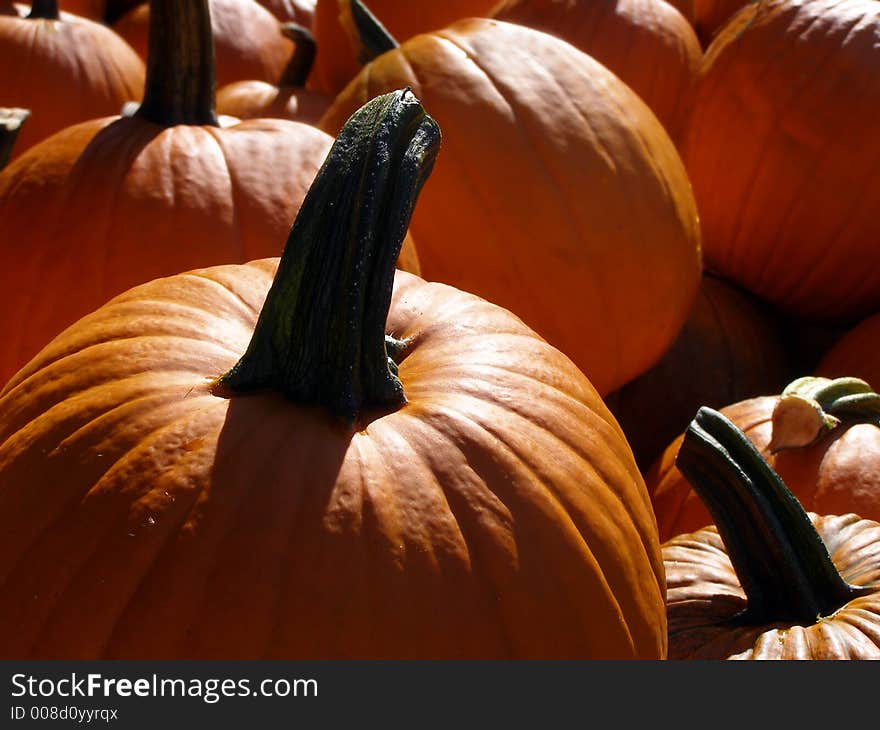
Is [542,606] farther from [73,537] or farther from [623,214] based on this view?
[623,214]

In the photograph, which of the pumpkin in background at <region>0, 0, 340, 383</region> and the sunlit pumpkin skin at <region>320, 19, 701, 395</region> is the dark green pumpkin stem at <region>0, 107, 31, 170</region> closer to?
the pumpkin in background at <region>0, 0, 340, 383</region>

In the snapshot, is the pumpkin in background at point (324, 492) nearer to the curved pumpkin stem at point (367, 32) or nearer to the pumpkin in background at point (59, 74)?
the curved pumpkin stem at point (367, 32)

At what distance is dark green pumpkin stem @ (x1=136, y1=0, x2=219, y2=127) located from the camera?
7.58 ft

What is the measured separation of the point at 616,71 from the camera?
3375 millimetres

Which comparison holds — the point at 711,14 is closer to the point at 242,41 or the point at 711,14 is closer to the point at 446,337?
the point at 242,41

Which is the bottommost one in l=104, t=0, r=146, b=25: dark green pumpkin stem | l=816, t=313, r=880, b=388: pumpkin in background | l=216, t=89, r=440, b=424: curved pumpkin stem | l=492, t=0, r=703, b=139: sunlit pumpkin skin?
l=104, t=0, r=146, b=25: dark green pumpkin stem

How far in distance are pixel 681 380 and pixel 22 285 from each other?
1.57 m

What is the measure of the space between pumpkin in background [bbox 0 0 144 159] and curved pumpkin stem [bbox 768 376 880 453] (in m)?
2.17

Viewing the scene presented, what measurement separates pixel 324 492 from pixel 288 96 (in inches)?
106

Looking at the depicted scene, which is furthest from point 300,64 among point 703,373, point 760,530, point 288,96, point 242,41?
point 760,530

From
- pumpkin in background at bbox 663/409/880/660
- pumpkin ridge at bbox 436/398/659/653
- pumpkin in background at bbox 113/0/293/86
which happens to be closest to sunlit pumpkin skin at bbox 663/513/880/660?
pumpkin in background at bbox 663/409/880/660

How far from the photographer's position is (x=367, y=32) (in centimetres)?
284

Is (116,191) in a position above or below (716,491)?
above

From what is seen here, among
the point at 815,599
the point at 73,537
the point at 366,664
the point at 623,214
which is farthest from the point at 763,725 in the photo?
the point at 623,214
